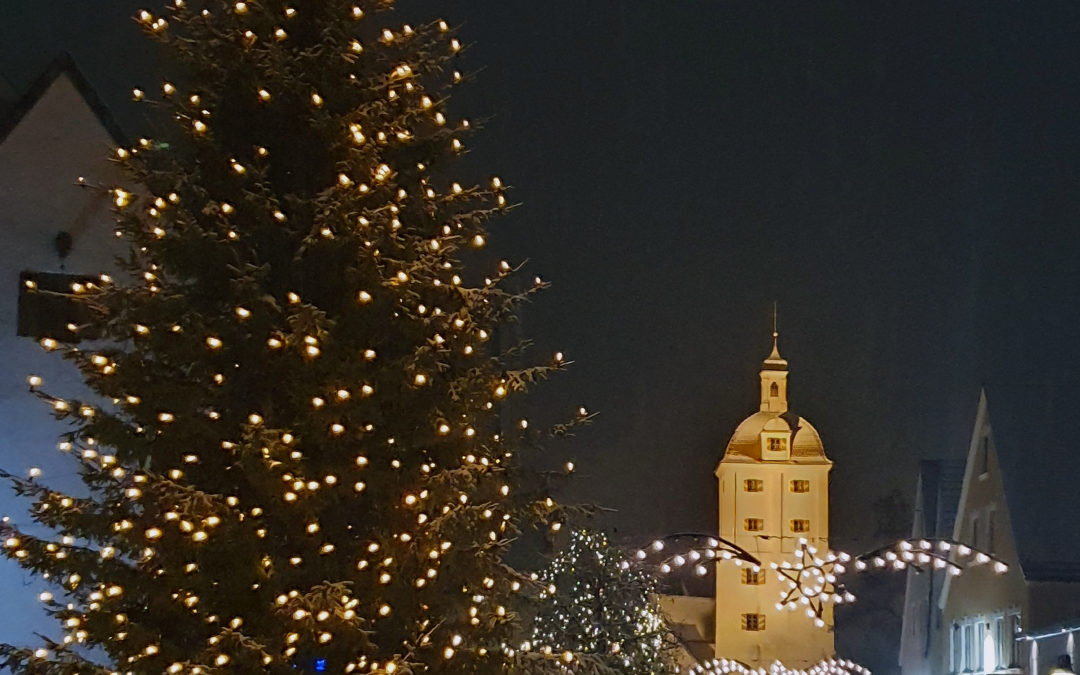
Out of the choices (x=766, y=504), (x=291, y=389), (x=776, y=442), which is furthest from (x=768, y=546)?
(x=291, y=389)

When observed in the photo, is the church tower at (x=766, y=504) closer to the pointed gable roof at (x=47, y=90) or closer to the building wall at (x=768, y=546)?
the building wall at (x=768, y=546)

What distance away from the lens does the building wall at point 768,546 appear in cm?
4450

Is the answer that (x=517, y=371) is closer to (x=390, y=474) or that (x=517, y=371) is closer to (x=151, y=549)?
(x=390, y=474)

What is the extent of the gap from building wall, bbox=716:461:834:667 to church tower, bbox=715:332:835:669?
1.4 inches

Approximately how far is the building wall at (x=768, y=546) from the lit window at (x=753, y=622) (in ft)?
0.37

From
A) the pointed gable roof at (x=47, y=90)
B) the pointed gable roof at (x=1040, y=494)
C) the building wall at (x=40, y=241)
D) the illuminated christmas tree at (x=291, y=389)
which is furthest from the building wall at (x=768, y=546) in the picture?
the illuminated christmas tree at (x=291, y=389)

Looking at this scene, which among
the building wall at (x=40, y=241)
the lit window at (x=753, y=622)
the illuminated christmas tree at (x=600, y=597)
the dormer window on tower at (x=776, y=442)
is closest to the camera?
the building wall at (x=40, y=241)

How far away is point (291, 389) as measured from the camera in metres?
8.57

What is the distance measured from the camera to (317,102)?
8664 millimetres

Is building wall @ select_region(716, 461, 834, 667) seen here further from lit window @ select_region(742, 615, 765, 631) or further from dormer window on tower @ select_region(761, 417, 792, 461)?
dormer window on tower @ select_region(761, 417, 792, 461)

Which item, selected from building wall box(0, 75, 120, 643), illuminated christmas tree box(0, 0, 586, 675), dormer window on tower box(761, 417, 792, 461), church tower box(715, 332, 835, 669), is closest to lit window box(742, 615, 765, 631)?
church tower box(715, 332, 835, 669)

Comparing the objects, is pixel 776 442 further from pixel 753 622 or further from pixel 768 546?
pixel 753 622

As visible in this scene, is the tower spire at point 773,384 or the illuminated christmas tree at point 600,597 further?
the tower spire at point 773,384

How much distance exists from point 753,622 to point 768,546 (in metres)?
2.86
